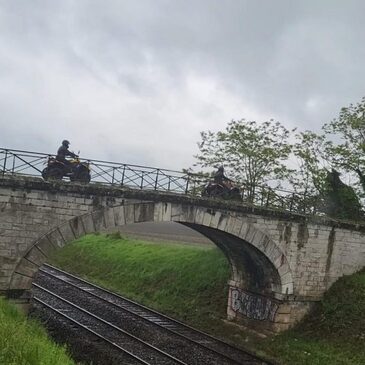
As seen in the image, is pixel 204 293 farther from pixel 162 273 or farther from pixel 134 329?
pixel 134 329

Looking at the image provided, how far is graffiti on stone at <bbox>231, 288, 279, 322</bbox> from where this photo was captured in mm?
21422

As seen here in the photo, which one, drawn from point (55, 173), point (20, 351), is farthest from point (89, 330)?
point (20, 351)

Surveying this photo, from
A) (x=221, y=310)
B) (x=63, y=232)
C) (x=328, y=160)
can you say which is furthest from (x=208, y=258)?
(x=63, y=232)

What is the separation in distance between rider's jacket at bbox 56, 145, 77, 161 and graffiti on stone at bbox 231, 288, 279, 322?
10810mm

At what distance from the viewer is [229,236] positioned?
2017cm

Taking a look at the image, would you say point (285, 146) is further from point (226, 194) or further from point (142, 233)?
point (142, 233)

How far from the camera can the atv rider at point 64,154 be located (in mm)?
16625

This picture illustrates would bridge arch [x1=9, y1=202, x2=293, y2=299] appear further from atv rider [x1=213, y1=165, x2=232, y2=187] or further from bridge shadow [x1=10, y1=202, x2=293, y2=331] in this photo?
atv rider [x1=213, y1=165, x2=232, y2=187]

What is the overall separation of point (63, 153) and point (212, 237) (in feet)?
26.8

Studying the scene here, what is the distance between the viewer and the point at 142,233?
45.3 meters

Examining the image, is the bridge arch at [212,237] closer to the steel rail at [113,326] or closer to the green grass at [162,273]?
the green grass at [162,273]

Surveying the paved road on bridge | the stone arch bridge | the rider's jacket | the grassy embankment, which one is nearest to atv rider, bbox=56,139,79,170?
the rider's jacket

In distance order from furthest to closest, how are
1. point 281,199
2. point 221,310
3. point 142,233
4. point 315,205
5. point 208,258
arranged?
point 142,233 < point 208,258 < point 315,205 < point 221,310 < point 281,199

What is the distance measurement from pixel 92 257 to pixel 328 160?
683 inches
